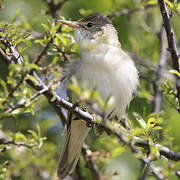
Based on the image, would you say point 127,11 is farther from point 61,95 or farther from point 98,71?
point 61,95

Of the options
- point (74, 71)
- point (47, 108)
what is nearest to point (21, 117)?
point (47, 108)

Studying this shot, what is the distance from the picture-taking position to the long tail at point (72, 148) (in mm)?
3849

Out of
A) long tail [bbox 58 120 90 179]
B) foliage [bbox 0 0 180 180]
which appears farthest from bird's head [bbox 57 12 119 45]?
long tail [bbox 58 120 90 179]

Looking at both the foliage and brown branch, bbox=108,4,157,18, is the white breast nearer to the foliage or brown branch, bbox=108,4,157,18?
the foliage

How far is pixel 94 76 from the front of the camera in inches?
132

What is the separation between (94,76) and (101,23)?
0.98 m

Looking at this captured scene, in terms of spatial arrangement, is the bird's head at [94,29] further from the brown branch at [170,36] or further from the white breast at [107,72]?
the brown branch at [170,36]

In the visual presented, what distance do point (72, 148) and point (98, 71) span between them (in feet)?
3.55

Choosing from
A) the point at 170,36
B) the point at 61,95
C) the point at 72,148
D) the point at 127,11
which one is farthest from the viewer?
the point at 127,11

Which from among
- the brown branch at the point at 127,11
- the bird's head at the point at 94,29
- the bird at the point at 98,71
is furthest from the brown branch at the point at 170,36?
the brown branch at the point at 127,11

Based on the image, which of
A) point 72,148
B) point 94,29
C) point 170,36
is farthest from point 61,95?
point 170,36

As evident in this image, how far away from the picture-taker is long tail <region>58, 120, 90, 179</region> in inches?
152

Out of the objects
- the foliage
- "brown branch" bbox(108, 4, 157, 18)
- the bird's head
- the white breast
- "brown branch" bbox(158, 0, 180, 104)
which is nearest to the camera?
the foliage

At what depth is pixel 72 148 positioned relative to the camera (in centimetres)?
398
